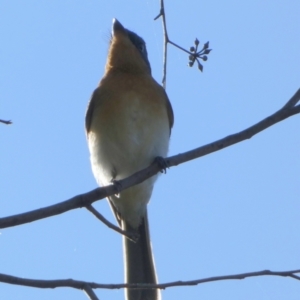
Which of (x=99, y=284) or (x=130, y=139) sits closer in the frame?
(x=99, y=284)

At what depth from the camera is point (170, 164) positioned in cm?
441

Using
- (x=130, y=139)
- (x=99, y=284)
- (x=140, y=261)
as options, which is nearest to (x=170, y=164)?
(x=99, y=284)

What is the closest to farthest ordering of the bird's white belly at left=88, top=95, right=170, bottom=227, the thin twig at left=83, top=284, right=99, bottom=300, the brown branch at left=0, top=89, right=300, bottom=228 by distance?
the thin twig at left=83, top=284, right=99, bottom=300 < the brown branch at left=0, top=89, right=300, bottom=228 < the bird's white belly at left=88, top=95, right=170, bottom=227

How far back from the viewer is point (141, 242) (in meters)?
6.75

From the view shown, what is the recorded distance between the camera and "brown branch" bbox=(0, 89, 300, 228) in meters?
3.63

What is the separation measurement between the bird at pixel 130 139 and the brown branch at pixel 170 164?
1740mm

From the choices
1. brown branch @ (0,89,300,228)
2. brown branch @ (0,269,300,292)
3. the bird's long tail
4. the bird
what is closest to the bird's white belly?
the bird

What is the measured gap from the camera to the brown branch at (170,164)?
3.63 m

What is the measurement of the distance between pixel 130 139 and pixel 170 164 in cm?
187

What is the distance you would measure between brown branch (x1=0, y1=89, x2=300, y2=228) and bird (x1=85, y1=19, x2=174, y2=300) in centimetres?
174

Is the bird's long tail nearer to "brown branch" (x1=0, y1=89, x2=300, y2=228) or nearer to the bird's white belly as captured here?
the bird's white belly

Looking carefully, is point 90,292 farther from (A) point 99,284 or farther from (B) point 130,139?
(B) point 130,139

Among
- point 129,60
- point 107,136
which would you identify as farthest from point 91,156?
point 129,60

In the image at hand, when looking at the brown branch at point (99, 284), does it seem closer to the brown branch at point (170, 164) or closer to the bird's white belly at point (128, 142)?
the brown branch at point (170, 164)
